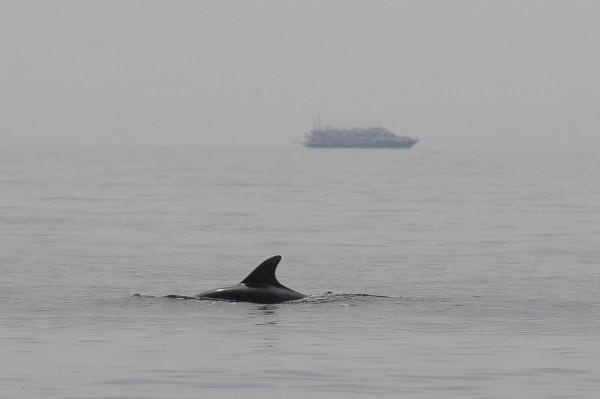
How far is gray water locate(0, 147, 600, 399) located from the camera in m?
15.9

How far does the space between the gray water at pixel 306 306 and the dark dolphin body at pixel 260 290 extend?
14.2 inches

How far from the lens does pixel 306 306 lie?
22.6 m

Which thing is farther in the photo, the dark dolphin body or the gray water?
the dark dolphin body

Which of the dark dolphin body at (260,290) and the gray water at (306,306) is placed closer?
the gray water at (306,306)

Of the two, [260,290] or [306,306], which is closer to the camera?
[306,306]

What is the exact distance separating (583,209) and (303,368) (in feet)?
142

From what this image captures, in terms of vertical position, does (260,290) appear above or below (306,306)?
above

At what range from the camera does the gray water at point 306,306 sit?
15.9 m

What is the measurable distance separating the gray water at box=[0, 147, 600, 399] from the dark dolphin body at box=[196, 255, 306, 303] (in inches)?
14.2

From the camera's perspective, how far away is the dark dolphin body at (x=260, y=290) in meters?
23.0

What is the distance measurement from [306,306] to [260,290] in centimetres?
95

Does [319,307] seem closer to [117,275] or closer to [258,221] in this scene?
[117,275]

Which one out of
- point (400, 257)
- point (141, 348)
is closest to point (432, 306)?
point (141, 348)

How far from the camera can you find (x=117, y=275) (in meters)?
28.9
